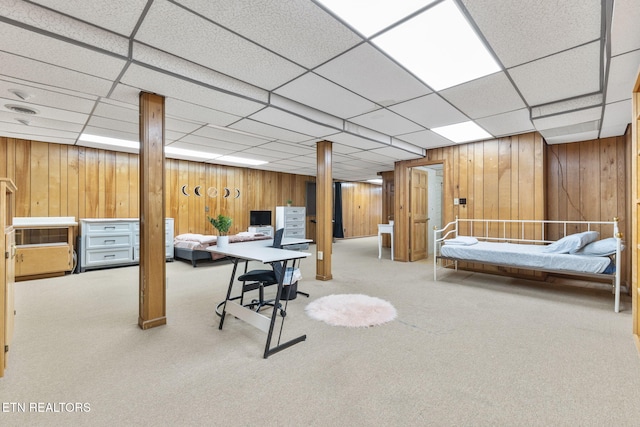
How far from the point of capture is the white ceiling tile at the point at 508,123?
365cm

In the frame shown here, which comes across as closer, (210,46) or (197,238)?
(210,46)

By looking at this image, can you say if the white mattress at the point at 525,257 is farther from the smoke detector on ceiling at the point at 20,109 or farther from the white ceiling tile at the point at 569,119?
the smoke detector on ceiling at the point at 20,109

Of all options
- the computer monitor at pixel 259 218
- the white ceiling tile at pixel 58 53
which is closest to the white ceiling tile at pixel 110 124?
the white ceiling tile at pixel 58 53

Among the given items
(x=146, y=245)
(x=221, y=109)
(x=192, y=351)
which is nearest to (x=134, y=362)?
(x=192, y=351)

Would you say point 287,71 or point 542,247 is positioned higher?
point 287,71

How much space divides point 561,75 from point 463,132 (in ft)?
6.14

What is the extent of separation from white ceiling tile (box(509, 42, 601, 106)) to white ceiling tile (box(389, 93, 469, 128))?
2.32ft

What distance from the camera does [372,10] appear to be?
1.80 meters

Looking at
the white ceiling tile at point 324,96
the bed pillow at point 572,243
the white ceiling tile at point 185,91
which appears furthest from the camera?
the bed pillow at point 572,243

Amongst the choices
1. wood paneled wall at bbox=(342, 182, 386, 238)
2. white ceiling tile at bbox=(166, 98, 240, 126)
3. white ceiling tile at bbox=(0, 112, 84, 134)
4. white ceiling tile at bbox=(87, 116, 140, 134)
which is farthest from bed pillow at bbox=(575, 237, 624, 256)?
wood paneled wall at bbox=(342, 182, 386, 238)

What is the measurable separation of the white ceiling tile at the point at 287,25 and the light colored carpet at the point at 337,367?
2282 millimetres

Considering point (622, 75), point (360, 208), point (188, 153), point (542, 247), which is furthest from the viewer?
point (360, 208)

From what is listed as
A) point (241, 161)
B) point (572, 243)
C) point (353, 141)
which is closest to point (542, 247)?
point (572, 243)

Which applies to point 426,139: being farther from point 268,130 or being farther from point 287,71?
point 287,71
